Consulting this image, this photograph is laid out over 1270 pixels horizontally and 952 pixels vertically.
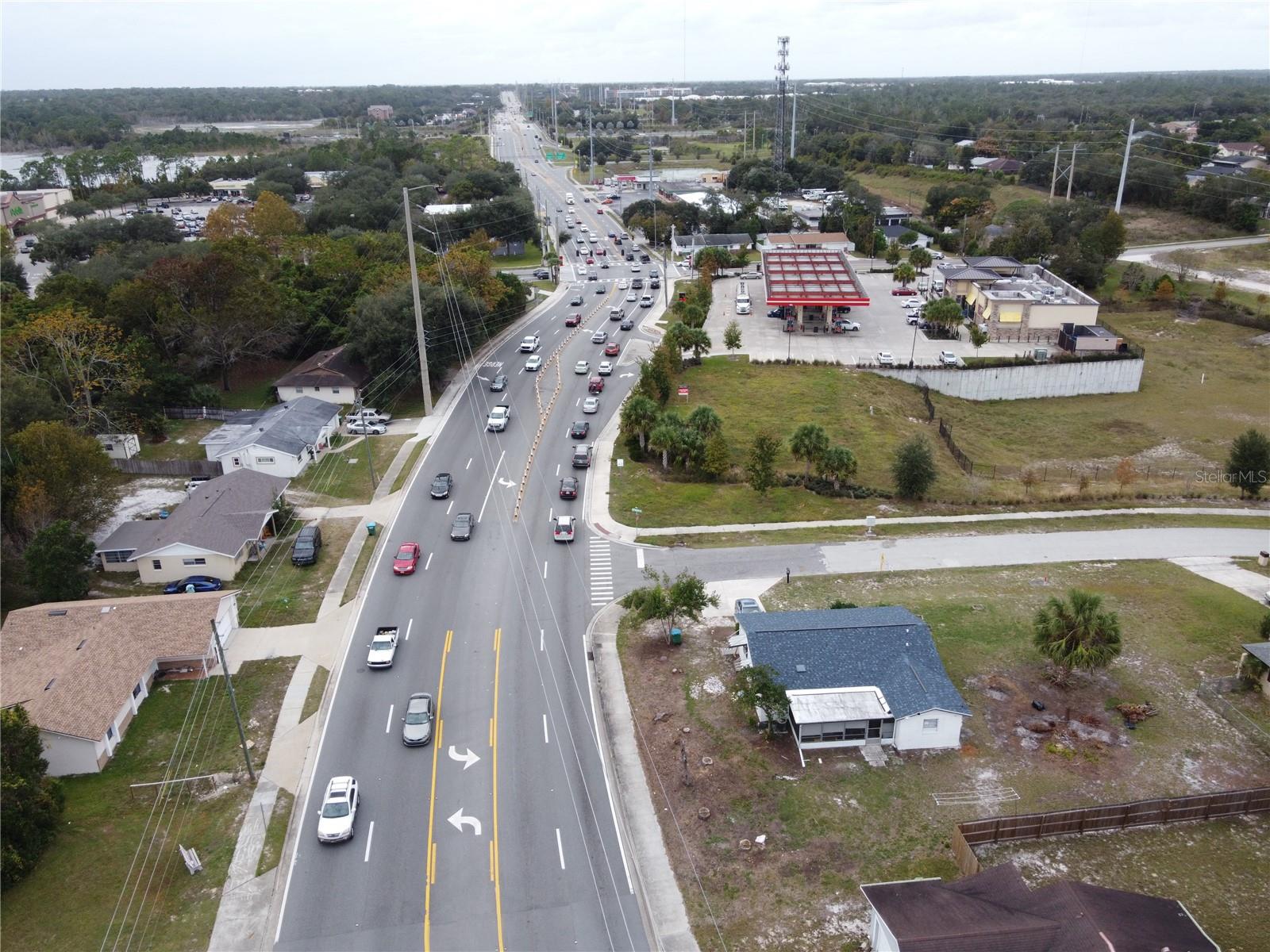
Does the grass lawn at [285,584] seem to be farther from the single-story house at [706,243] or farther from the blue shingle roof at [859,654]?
the single-story house at [706,243]

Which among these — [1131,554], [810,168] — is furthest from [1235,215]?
[1131,554]

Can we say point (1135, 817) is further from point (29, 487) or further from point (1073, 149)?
point (1073, 149)

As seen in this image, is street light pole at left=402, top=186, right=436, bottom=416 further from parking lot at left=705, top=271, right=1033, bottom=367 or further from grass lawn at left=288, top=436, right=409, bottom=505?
parking lot at left=705, top=271, right=1033, bottom=367

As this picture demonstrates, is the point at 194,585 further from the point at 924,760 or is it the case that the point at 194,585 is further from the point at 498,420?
the point at 924,760

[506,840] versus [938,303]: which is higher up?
[938,303]

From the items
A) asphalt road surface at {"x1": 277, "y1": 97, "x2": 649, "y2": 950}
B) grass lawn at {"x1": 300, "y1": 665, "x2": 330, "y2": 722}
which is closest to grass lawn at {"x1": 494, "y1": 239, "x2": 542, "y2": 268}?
asphalt road surface at {"x1": 277, "y1": 97, "x2": 649, "y2": 950}
